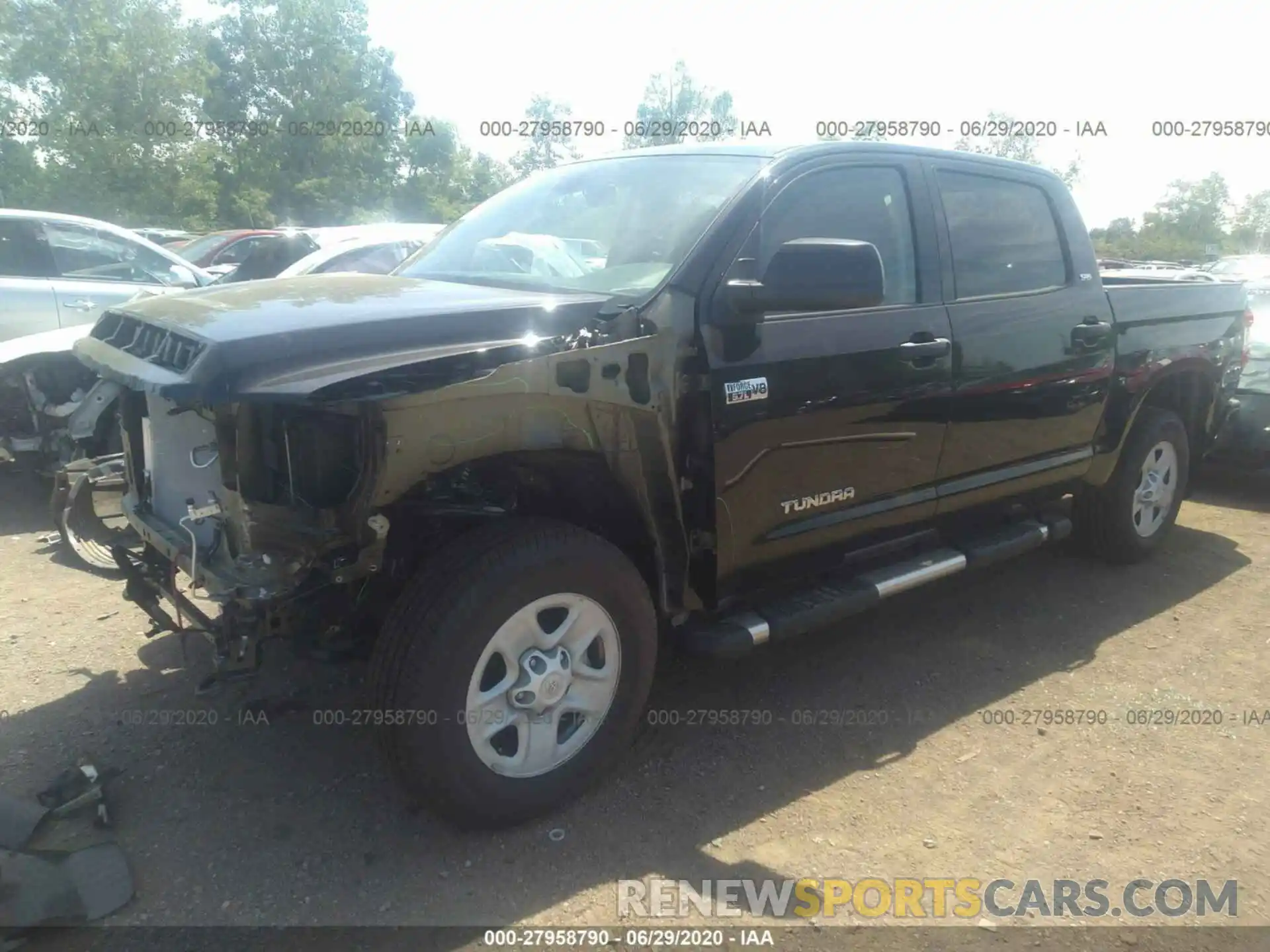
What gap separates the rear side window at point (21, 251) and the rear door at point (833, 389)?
6381 millimetres

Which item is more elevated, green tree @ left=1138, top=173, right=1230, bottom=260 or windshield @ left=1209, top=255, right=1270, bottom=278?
green tree @ left=1138, top=173, right=1230, bottom=260

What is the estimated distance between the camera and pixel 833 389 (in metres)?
3.16

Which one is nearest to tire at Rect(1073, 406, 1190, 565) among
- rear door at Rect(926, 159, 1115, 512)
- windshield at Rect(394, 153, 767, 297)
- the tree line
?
rear door at Rect(926, 159, 1115, 512)

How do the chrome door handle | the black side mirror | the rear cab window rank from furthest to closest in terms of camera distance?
the chrome door handle → the rear cab window → the black side mirror

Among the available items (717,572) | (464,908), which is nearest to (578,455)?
(717,572)

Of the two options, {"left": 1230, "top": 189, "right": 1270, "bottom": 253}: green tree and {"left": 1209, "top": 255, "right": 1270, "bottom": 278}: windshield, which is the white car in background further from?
{"left": 1230, "top": 189, "right": 1270, "bottom": 253}: green tree

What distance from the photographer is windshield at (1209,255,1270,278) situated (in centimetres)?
1044

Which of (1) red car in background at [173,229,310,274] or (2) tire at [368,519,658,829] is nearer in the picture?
(2) tire at [368,519,658,829]

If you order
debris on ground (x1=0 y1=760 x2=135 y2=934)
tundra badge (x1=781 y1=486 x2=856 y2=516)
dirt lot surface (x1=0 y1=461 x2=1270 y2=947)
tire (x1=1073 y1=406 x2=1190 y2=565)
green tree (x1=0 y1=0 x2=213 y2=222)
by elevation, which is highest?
green tree (x1=0 y1=0 x2=213 y2=222)

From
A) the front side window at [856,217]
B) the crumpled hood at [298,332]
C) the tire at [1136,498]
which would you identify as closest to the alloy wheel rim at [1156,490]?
the tire at [1136,498]

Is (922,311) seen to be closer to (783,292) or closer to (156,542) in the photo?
(783,292)

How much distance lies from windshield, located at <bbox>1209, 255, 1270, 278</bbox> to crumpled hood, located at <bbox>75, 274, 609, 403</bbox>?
950 centimetres

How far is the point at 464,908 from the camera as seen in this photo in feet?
7.98

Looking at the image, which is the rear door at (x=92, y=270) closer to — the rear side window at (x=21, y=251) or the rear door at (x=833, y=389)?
the rear side window at (x=21, y=251)
